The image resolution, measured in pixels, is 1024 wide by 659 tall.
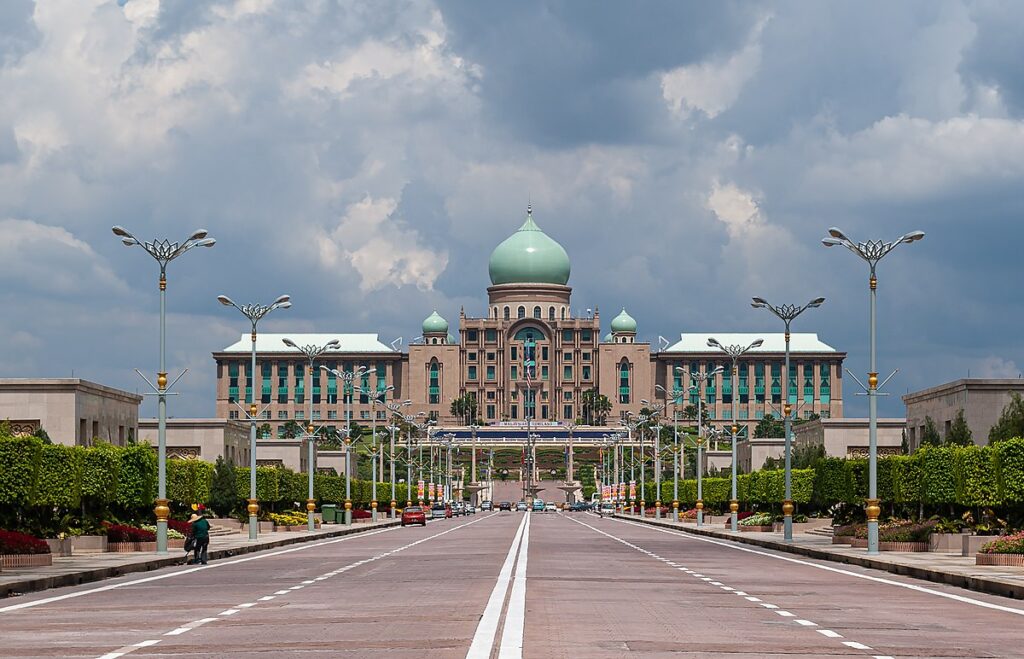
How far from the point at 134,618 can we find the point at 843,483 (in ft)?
150

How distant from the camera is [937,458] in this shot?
180 ft

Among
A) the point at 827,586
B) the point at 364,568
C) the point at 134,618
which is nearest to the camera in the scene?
the point at 134,618

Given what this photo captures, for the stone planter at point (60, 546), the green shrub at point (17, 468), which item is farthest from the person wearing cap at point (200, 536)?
the green shrub at point (17, 468)

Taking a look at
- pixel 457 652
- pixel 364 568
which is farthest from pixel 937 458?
pixel 457 652

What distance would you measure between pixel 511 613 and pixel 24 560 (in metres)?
18.6

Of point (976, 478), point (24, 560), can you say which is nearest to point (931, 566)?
point (976, 478)

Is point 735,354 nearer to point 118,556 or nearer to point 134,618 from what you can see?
point 118,556

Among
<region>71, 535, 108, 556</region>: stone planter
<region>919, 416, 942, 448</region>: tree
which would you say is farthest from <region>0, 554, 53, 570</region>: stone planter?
<region>919, 416, 942, 448</region>: tree

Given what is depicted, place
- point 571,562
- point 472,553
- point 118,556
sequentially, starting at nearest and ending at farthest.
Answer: point 571,562, point 118,556, point 472,553

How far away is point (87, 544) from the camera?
51438 mm

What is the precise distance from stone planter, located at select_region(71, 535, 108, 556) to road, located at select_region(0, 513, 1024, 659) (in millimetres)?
9268

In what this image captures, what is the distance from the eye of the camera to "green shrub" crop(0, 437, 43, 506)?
45.4m

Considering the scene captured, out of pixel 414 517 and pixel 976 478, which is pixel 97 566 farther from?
pixel 414 517

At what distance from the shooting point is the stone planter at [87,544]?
51206 mm
